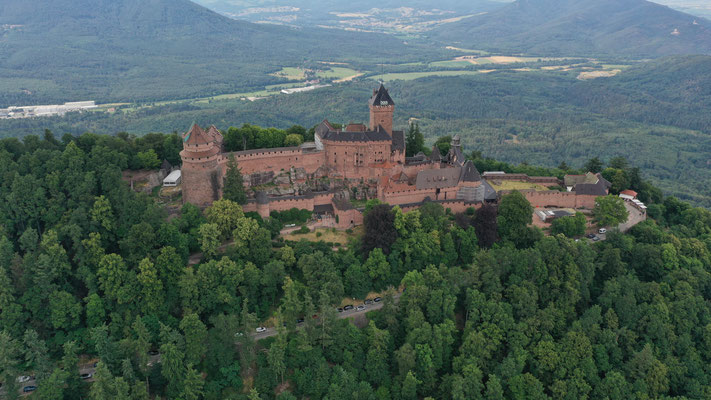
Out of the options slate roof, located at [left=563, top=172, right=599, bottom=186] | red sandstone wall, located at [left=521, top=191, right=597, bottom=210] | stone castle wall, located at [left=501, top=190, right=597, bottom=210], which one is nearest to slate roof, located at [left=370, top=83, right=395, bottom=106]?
→ stone castle wall, located at [left=501, top=190, right=597, bottom=210]

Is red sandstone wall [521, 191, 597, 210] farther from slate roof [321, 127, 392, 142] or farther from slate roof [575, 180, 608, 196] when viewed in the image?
slate roof [321, 127, 392, 142]

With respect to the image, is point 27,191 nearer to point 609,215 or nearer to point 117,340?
point 117,340

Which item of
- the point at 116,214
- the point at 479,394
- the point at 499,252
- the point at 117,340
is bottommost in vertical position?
the point at 479,394

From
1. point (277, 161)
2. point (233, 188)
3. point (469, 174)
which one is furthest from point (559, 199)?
point (233, 188)

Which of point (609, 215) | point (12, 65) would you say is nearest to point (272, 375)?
point (609, 215)

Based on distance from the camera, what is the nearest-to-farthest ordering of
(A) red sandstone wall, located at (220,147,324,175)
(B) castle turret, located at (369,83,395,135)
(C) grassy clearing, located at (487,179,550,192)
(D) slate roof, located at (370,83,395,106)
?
(A) red sandstone wall, located at (220,147,324,175) → (C) grassy clearing, located at (487,179,550,192) → (D) slate roof, located at (370,83,395,106) → (B) castle turret, located at (369,83,395,135)

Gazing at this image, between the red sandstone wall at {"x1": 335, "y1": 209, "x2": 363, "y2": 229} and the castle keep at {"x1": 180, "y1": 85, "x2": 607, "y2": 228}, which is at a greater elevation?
the castle keep at {"x1": 180, "y1": 85, "x2": 607, "y2": 228}

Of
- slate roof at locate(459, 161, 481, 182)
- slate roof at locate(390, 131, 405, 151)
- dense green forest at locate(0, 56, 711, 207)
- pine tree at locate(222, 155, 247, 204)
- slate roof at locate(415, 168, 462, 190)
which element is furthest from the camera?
dense green forest at locate(0, 56, 711, 207)

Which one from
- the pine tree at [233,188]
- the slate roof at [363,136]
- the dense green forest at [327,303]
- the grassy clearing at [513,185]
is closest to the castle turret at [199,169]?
the pine tree at [233,188]
